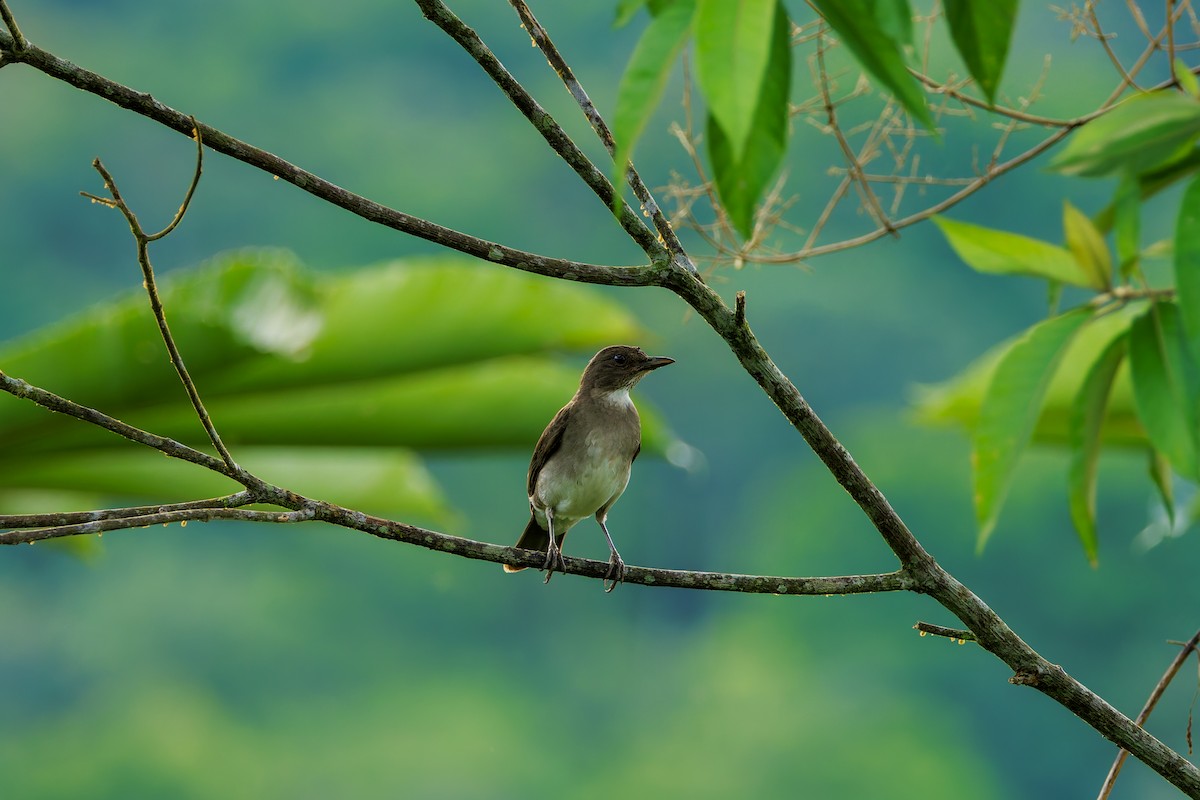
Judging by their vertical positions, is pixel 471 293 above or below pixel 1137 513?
below

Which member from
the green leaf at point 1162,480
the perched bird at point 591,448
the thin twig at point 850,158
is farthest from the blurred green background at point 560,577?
the green leaf at point 1162,480

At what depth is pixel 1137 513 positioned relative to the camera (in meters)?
24.4

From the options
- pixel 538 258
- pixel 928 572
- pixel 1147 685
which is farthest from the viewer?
pixel 1147 685

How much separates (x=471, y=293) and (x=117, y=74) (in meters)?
24.2

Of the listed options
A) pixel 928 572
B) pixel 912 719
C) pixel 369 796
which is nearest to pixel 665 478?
pixel 912 719

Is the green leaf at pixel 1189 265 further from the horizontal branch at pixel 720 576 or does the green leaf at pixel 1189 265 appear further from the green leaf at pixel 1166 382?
the horizontal branch at pixel 720 576

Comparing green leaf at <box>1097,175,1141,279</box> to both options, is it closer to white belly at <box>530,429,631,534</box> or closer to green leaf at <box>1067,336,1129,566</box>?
green leaf at <box>1067,336,1129,566</box>

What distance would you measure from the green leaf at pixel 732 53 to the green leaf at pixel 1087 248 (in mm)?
1150

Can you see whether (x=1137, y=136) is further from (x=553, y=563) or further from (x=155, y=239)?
(x=553, y=563)

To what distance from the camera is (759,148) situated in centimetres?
116

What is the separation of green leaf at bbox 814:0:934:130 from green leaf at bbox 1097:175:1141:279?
2.42 feet

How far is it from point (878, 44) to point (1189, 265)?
2.17 feet

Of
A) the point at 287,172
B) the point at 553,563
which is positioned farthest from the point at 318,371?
the point at 287,172

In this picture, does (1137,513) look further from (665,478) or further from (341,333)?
(341,333)
